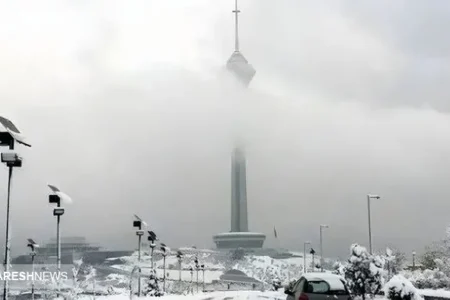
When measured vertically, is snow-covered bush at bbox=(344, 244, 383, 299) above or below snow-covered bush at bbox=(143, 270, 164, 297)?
above

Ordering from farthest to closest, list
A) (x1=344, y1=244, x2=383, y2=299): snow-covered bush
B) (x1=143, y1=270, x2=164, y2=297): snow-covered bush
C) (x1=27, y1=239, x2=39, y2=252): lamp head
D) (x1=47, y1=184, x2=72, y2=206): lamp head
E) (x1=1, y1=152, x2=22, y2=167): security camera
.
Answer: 1. (x1=143, y1=270, x2=164, y2=297): snow-covered bush
2. (x1=27, y1=239, x2=39, y2=252): lamp head
3. (x1=344, y1=244, x2=383, y2=299): snow-covered bush
4. (x1=47, y1=184, x2=72, y2=206): lamp head
5. (x1=1, y1=152, x2=22, y2=167): security camera

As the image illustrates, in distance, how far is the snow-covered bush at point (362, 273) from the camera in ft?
104

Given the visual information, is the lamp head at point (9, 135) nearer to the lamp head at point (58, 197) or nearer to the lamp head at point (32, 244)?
the lamp head at point (58, 197)

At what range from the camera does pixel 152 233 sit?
54469 mm

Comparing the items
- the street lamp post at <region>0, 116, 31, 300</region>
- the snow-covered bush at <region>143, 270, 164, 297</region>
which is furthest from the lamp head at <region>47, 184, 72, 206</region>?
the snow-covered bush at <region>143, 270, 164, 297</region>

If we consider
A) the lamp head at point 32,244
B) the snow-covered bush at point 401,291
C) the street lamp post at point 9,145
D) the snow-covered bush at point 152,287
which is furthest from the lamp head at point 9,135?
the snow-covered bush at point 152,287

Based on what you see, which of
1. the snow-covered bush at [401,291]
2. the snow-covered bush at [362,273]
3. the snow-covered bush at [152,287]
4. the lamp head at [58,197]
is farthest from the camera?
the snow-covered bush at [152,287]

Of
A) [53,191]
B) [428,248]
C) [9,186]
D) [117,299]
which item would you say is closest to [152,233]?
[117,299]

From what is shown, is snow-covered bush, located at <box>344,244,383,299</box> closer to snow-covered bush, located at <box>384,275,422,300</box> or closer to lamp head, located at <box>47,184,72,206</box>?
snow-covered bush, located at <box>384,275,422,300</box>

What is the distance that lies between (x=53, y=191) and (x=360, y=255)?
47.5 feet

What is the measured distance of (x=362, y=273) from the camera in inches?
1254

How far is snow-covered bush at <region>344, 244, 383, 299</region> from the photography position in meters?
31.8

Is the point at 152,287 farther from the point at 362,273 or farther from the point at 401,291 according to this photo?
the point at 401,291

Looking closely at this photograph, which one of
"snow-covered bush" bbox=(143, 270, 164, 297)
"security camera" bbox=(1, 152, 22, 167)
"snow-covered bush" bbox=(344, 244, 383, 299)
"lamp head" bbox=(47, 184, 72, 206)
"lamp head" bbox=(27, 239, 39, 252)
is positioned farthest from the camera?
"snow-covered bush" bbox=(143, 270, 164, 297)
